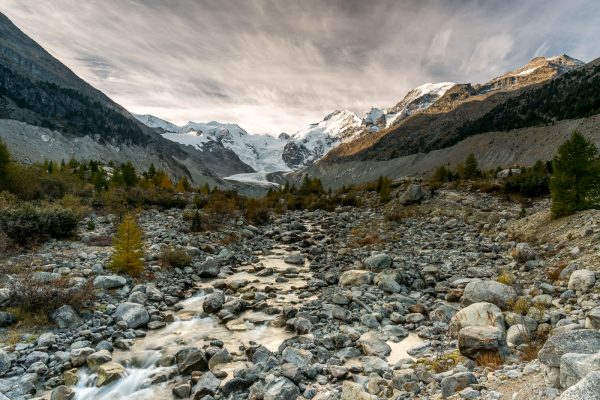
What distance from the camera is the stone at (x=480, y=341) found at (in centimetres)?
740

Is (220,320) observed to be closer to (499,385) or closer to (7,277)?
(7,277)

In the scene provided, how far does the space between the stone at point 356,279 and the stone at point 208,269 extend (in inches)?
254


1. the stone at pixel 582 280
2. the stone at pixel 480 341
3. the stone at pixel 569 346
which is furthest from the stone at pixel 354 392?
the stone at pixel 582 280

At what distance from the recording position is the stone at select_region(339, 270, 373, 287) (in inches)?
583

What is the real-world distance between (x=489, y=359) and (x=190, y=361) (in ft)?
23.5

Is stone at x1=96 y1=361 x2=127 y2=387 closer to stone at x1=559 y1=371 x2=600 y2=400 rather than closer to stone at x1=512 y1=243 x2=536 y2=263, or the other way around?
stone at x1=559 y1=371 x2=600 y2=400

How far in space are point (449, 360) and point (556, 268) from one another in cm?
751

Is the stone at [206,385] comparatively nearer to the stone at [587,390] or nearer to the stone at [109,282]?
the stone at [587,390]

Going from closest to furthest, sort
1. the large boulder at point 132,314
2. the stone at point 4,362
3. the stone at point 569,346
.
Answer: the stone at point 569,346 → the stone at point 4,362 → the large boulder at point 132,314

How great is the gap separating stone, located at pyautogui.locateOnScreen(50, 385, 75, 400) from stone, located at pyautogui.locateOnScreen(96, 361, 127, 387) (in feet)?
2.28

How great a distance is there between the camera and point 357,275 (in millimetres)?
15281

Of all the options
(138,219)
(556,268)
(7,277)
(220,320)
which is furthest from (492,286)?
(138,219)

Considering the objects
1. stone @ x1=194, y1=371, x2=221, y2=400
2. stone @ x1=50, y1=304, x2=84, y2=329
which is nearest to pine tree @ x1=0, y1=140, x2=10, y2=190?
stone @ x1=50, y1=304, x2=84, y2=329

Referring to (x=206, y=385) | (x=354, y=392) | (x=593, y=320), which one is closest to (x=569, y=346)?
(x=593, y=320)
